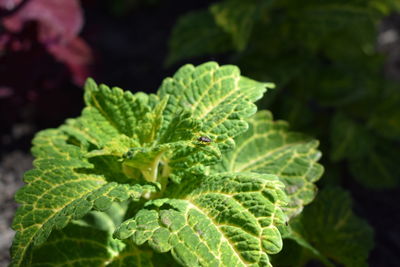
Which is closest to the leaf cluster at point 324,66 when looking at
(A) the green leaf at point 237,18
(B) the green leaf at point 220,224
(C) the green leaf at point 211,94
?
(A) the green leaf at point 237,18

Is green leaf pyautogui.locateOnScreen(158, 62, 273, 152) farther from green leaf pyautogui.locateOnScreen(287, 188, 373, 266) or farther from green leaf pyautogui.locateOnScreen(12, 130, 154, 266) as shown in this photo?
green leaf pyautogui.locateOnScreen(287, 188, 373, 266)

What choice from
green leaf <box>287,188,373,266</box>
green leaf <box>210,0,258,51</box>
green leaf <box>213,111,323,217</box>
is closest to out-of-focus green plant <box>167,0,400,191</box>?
green leaf <box>210,0,258,51</box>

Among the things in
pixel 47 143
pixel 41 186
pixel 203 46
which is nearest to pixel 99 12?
pixel 203 46

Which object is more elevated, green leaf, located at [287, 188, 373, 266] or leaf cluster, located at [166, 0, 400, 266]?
leaf cluster, located at [166, 0, 400, 266]

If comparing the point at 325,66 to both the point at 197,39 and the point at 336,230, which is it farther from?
the point at 336,230

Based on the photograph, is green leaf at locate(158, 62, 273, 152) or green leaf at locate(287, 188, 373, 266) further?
green leaf at locate(287, 188, 373, 266)

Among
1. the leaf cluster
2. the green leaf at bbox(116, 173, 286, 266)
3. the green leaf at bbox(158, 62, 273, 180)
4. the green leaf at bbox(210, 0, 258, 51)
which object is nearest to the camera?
the green leaf at bbox(116, 173, 286, 266)

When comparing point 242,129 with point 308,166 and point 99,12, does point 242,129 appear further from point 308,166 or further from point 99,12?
point 99,12

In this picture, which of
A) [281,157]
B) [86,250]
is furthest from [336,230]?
[86,250]
